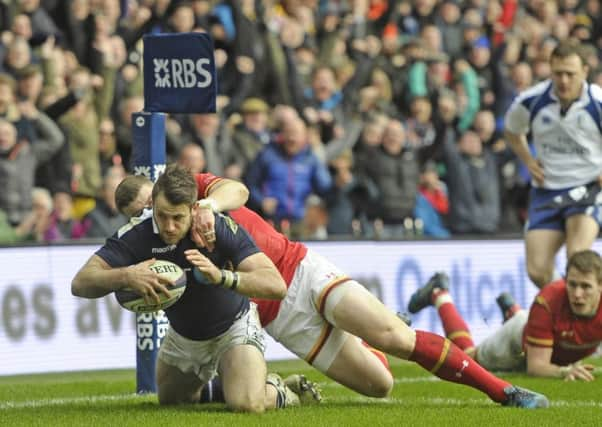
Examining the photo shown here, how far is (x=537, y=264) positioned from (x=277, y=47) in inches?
249

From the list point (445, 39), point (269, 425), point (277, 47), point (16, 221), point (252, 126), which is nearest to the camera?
point (269, 425)

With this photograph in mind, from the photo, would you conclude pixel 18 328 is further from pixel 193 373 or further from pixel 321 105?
pixel 321 105

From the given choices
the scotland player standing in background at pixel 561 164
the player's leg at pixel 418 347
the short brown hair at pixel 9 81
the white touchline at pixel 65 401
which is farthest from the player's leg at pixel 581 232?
the short brown hair at pixel 9 81

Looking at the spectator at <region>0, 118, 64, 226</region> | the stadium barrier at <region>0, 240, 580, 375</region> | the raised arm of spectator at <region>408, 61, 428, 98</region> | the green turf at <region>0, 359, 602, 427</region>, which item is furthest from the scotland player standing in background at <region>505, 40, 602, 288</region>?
the raised arm of spectator at <region>408, 61, 428, 98</region>

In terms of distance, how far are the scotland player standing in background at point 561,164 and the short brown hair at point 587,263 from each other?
53.5 inches

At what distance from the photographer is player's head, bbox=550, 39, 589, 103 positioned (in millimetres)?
11961

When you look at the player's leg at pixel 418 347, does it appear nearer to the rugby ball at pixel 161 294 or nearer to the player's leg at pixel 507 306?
the rugby ball at pixel 161 294

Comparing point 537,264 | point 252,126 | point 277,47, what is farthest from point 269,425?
point 277,47

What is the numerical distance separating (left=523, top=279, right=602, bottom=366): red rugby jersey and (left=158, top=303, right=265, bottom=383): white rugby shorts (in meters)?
2.85

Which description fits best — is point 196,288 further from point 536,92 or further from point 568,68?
point 536,92

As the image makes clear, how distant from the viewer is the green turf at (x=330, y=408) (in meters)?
8.14

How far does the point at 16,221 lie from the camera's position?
14289mm

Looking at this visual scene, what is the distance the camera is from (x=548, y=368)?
10977 mm

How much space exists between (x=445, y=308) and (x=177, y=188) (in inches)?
176
